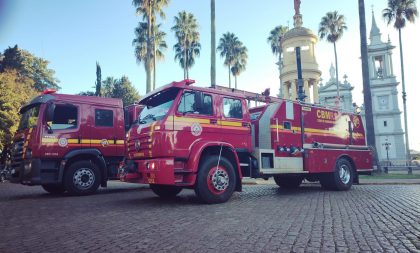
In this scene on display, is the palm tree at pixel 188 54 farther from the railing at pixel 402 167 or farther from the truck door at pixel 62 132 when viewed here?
the truck door at pixel 62 132

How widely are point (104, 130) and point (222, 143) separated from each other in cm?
482

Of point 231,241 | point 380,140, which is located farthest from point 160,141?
point 380,140

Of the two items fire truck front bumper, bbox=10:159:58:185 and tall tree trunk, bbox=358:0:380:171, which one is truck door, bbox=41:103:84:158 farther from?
tall tree trunk, bbox=358:0:380:171

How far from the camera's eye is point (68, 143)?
997cm

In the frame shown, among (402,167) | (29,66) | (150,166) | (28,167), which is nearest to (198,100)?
(150,166)

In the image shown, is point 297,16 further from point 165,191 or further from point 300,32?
point 165,191

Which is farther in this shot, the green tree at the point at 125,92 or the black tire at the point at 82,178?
the green tree at the point at 125,92

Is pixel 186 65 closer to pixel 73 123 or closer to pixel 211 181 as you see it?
pixel 73 123

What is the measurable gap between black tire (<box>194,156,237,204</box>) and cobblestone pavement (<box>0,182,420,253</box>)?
279 mm

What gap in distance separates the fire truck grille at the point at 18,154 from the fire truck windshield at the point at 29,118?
0.47 m

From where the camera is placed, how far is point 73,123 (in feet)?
Answer: 33.6

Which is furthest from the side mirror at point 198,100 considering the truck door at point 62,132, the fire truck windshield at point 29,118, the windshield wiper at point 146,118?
the fire truck windshield at point 29,118

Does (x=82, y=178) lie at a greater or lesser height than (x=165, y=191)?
greater

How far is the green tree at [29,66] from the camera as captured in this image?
46.4 m
